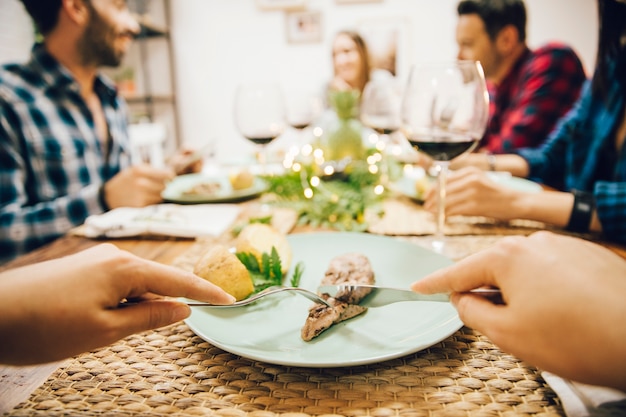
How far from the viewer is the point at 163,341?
1.55ft

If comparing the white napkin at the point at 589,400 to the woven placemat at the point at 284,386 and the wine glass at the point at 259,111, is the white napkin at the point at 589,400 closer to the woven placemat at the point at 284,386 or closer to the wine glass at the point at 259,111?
the woven placemat at the point at 284,386

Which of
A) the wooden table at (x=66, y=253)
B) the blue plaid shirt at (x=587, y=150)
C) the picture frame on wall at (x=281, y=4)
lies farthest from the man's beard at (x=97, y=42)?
the picture frame on wall at (x=281, y=4)

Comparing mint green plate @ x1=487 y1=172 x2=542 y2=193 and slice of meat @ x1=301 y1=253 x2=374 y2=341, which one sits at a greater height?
mint green plate @ x1=487 y1=172 x2=542 y2=193

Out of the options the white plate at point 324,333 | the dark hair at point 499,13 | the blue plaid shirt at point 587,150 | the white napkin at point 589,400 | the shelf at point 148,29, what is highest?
the shelf at point 148,29

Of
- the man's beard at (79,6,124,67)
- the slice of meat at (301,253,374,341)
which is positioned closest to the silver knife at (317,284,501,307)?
the slice of meat at (301,253,374,341)

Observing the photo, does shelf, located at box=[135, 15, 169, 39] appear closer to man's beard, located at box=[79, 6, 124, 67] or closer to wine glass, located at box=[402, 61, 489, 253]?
man's beard, located at box=[79, 6, 124, 67]

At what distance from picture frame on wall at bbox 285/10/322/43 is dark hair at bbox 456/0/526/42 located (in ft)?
6.29

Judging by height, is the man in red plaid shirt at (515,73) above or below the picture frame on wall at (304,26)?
below

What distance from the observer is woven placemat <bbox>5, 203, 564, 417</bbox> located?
1.17 ft

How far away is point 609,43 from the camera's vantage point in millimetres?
1201

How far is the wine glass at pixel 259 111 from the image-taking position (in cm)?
112

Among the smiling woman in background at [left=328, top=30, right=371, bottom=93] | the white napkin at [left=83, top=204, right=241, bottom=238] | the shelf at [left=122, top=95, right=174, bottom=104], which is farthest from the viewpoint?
the shelf at [left=122, top=95, right=174, bottom=104]

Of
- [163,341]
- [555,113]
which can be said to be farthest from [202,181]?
[555,113]

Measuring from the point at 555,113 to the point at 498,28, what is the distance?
61 cm
